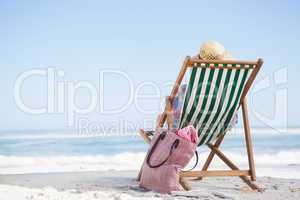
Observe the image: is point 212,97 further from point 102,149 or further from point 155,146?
point 102,149

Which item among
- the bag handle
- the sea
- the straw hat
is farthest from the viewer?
the sea

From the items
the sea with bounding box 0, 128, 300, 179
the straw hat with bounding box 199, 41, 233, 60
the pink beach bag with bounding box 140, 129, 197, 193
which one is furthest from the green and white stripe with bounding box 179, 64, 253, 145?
the sea with bounding box 0, 128, 300, 179

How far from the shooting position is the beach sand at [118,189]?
2.98 meters

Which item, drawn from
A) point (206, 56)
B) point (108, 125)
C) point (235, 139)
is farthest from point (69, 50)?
point (206, 56)

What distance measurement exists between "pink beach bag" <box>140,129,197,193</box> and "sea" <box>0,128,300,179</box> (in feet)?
13.6

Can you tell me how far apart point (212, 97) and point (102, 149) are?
24.2ft

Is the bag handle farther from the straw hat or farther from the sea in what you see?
the sea

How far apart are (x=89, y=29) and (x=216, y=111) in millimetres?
9604

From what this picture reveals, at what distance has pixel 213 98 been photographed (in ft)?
10.9

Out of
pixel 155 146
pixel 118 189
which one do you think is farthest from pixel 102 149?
pixel 155 146

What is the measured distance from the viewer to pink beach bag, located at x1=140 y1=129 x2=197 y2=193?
10.1 ft

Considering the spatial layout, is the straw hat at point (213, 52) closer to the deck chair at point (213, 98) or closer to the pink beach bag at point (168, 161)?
the deck chair at point (213, 98)

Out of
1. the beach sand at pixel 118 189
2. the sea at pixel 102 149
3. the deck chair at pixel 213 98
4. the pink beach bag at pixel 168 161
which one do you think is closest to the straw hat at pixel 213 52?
the deck chair at pixel 213 98

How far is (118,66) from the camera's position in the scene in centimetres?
1341
